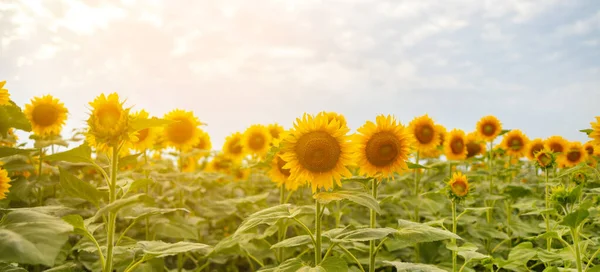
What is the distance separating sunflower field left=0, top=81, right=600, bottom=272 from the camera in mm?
2250

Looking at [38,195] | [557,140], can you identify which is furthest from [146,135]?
[557,140]

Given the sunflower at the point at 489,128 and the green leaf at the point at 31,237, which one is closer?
the green leaf at the point at 31,237

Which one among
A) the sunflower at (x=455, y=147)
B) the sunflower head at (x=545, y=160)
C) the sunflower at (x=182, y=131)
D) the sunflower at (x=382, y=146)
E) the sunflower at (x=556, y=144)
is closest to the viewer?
the sunflower at (x=382, y=146)

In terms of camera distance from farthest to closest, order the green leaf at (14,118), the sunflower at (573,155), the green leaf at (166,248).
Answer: the sunflower at (573,155), the green leaf at (14,118), the green leaf at (166,248)

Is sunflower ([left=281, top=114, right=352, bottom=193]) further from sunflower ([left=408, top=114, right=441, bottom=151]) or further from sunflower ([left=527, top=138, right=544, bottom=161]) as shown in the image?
sunflower ([left=527, top=138, right=544, bottom=161])

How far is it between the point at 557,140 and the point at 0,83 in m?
6.64

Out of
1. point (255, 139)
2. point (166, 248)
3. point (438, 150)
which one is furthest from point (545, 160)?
point (166, 248)

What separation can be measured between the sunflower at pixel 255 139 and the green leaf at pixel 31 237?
4430mm

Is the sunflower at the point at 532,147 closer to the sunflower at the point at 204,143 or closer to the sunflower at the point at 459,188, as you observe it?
the sunflower at the point at 459,188

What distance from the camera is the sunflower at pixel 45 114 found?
5137 mm

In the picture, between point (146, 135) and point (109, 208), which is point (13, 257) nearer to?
point (109, 208)

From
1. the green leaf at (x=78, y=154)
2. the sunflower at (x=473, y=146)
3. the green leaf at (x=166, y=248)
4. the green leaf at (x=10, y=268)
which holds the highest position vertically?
the sunflower at (x=473, y=146)

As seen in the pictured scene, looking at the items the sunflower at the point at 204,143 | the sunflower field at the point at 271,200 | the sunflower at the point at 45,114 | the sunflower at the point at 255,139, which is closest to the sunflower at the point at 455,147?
the sunflower field at the point at 271,200

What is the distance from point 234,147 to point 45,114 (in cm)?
268
